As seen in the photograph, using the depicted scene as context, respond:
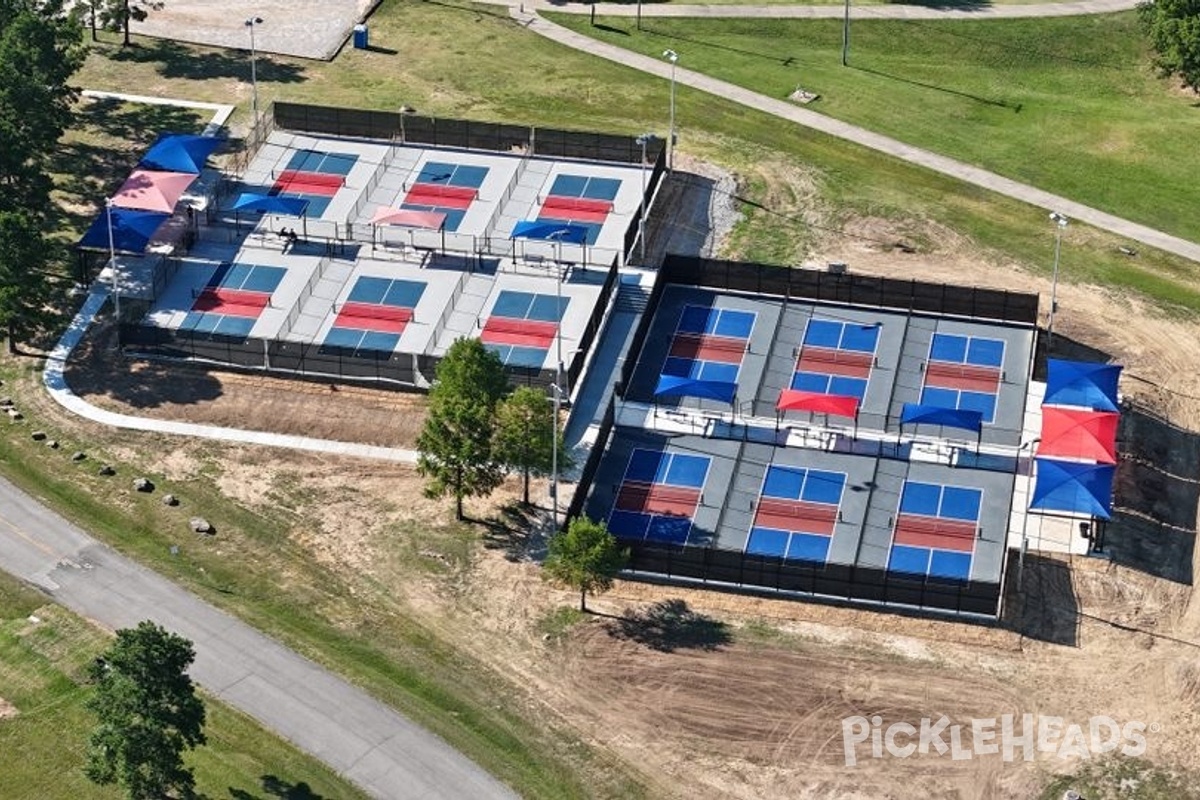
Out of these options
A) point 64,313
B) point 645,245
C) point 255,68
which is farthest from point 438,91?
point 64,313

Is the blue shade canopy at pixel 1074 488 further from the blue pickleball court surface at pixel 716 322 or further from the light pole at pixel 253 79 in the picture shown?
the light pole at pixel 253 79

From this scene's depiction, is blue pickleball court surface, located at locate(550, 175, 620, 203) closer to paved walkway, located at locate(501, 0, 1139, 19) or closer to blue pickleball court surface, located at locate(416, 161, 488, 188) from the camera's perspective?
blue pickleball court surface, located at locate(416, 161, 488, 188)

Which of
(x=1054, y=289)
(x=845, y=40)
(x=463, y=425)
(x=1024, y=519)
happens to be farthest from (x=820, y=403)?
(x=845, y=40)

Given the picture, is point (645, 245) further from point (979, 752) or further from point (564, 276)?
point (979, 752)

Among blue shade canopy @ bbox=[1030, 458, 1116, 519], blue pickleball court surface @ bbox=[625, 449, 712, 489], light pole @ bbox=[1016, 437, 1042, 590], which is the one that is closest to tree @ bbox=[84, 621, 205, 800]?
blue pickleball court surface @ bbox=[625, 449, 712, 489]

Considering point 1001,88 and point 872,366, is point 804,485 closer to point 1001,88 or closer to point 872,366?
point 872,366

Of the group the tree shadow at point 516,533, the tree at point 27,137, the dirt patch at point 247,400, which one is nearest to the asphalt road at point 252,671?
the dirt patch at point 247,400
